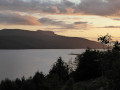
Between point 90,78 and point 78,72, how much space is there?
2.51 m

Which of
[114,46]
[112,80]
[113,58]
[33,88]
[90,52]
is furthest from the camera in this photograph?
[90,52]

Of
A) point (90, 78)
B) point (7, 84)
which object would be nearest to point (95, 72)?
point (90, 78)

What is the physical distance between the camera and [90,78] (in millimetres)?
35938

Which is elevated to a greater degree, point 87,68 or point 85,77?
point 87,68

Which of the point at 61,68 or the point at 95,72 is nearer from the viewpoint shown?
the point at 95,72

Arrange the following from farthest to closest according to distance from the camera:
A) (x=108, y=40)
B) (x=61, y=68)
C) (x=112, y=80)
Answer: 1. (x=61, y=68)
2. (x=108, y=40)
3. (x=112, y=80)

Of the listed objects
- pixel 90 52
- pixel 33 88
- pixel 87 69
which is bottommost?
pixel 33 88

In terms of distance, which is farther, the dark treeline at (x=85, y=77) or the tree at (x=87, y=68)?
the tree at (x=87, y=68)

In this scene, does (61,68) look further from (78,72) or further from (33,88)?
(33,88)

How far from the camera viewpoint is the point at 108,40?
26375 mm

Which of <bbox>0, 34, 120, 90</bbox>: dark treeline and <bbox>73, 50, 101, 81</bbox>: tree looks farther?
<bbox>73, 50, 101, 81</bbox>: tree

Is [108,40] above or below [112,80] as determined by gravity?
above

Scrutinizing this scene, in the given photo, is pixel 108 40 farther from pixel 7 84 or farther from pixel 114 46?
pixel 7 84

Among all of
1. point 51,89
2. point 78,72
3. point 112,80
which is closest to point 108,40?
point 112,80
